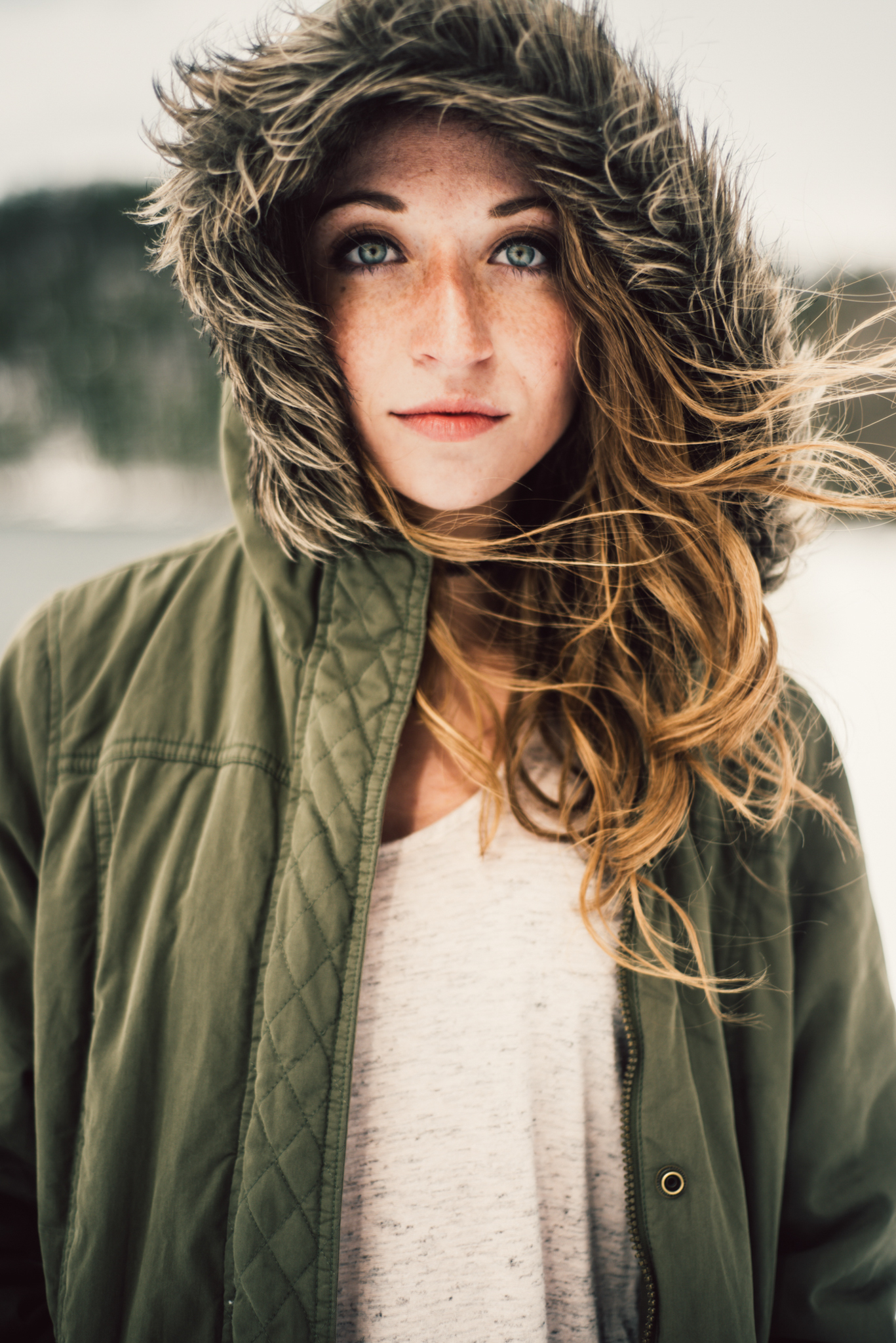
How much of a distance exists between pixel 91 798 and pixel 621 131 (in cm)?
77

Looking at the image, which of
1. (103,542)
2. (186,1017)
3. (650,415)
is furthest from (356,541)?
(103,542)

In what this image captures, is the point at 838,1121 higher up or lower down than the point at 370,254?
lower down

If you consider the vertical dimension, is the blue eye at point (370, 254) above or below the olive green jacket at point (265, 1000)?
above

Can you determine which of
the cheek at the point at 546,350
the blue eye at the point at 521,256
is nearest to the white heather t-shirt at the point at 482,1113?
the cheek at the point at 546,350

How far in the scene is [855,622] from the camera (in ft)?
9.50

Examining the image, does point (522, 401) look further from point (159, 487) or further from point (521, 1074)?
point (159, 487)

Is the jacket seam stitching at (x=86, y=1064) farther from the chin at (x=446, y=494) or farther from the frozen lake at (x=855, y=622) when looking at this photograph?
the frozen lake at (x=855, y=622)

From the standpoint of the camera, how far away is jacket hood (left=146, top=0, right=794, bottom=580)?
530 mm

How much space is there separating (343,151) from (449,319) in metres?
0.19

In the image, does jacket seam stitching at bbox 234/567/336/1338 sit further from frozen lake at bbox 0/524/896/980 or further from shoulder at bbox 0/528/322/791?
frozen lake at bbox 0/524/896/980

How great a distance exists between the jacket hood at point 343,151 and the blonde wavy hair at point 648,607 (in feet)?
0.12

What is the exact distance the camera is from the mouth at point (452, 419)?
64cm

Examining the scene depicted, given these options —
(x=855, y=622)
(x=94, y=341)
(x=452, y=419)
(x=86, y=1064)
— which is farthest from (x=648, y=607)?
(x=855, y=622)

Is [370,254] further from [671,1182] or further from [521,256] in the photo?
[671,1182]
